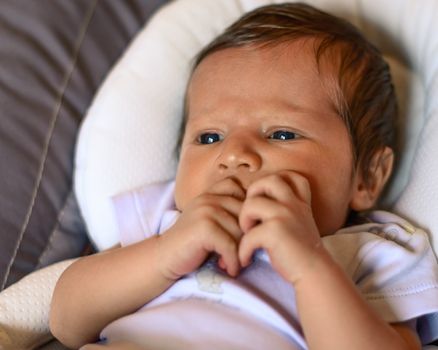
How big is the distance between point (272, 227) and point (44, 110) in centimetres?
59

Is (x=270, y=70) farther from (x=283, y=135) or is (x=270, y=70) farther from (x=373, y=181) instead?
(x=373, y=181)

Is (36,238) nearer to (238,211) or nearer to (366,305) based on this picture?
(238,211)

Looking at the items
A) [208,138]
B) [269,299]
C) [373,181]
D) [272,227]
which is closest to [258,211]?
[272,227]

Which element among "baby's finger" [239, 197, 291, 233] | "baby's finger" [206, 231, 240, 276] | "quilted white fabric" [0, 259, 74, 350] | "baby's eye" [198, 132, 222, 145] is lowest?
"quilted white fabric" [0, 259, 74, 350]

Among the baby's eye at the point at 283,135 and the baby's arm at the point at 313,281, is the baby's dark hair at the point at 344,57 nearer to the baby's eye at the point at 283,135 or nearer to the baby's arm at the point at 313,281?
the baby's eye at the point at 283,135

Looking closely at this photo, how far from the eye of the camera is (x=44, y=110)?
1306mm

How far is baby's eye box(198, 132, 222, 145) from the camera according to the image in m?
1.15

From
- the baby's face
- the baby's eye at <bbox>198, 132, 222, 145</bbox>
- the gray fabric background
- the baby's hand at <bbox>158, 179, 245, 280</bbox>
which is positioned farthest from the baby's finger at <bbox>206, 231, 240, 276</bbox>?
the gray fabric background

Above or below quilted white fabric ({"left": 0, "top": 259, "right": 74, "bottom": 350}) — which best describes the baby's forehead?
above

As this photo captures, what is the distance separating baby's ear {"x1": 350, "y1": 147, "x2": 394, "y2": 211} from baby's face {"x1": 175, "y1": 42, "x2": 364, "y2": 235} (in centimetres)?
3

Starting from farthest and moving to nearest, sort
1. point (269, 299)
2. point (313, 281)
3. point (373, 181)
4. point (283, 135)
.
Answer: point (373, 181), point (283, 135), point (269, 299), point (313, 281)

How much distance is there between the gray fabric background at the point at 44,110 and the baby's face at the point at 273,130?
10.2 inches

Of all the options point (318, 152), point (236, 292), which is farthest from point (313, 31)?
point (236, 292)

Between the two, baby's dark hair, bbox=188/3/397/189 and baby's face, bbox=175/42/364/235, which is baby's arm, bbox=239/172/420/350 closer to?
baby's face, bbox=175/42/364/235
